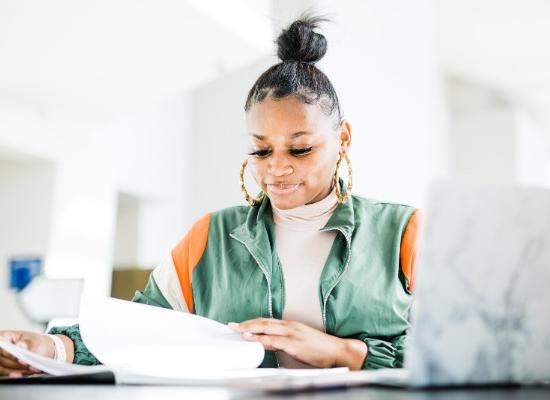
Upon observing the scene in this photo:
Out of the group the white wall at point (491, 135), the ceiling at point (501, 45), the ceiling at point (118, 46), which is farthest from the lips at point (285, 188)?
the white wall at point (491, 135)

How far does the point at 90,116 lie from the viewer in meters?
6.18

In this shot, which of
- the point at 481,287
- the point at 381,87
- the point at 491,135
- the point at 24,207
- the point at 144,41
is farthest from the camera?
the point at 491,135

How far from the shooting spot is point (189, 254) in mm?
1419

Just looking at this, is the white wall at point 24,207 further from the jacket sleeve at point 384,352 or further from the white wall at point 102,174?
the jacket sleeve at point 384,352

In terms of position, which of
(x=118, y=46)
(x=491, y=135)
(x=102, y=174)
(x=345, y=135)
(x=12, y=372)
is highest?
(x=491, y=135)

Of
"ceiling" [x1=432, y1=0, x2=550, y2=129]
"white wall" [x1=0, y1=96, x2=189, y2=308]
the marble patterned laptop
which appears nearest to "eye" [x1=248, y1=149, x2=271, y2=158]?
the marble patterned laptop

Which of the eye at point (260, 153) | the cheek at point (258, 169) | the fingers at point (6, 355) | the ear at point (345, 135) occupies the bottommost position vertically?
the fingers at point (6, 355)

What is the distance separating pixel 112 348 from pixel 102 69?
4.48 meters

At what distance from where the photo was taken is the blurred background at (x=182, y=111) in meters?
2.67

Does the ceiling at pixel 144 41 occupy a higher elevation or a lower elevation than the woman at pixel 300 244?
higher

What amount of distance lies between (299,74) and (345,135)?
16 centimetres

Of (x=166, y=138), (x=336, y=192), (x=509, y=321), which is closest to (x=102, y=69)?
(x=166, y=138)

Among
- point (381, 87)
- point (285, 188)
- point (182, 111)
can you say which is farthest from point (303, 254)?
point (182, 111)

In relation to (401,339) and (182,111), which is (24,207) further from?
(401,339)
